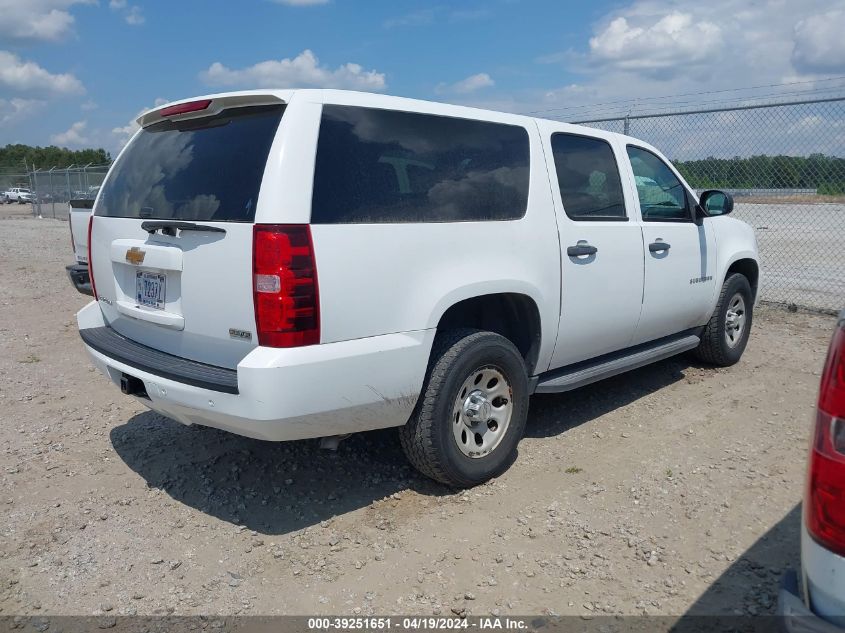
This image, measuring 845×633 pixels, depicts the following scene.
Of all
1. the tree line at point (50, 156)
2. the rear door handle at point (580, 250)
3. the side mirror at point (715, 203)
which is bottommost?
the rear door handle at point (580, 250)

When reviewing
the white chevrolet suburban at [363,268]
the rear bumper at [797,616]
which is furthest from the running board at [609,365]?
the rear bumper at [797,616]

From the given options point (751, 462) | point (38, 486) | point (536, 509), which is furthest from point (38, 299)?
point (751, 462)

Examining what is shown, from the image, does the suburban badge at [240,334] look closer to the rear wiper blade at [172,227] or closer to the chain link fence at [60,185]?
the rear wiper blade at [172,227]

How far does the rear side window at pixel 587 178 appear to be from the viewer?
4.28m

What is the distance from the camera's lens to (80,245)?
22.2 ft

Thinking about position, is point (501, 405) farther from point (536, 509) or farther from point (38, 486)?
point (38, 486)

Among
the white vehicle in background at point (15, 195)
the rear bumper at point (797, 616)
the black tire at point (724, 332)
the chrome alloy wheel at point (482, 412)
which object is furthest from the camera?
the white vehicle in background at point (15, 195)

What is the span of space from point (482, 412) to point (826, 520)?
2164 millimetres

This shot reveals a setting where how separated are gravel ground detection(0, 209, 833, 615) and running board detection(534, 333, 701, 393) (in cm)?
41

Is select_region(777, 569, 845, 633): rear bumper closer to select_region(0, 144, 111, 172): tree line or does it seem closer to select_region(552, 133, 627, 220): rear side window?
select_region(552, 133, 627, 220): rear side window

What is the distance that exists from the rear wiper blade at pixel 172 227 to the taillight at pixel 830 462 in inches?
93.1

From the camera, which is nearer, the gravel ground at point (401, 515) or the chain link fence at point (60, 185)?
the gravel ground at point (401, 515)

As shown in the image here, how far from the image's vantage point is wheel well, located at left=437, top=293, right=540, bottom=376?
391 centimetres

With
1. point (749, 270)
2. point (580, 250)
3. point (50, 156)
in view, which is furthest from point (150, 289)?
point (50, 156)
